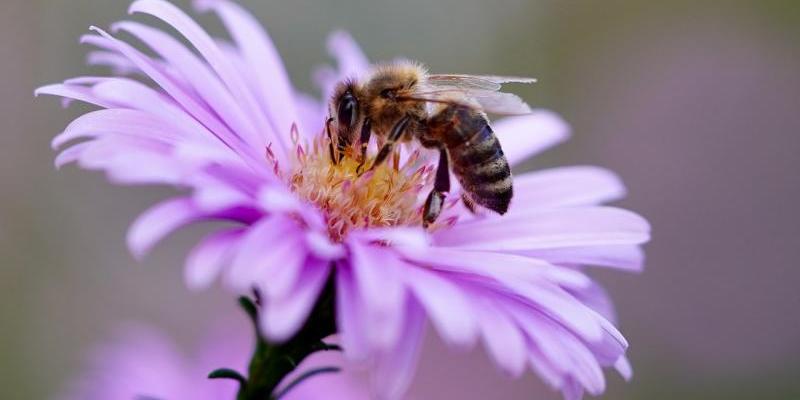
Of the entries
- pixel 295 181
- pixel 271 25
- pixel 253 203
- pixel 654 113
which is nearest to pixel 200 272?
pixel 253 203

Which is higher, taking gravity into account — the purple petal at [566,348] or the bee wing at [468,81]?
the bee wing at [468,81]

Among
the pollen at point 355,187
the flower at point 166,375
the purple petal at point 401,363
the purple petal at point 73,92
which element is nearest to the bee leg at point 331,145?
the pollen at point 355,187

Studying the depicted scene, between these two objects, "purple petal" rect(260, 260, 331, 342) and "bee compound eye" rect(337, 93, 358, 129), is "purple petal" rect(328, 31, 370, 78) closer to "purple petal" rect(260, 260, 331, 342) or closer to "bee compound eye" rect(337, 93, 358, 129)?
"bee compound eye" rect(337, 93, 358, 129)

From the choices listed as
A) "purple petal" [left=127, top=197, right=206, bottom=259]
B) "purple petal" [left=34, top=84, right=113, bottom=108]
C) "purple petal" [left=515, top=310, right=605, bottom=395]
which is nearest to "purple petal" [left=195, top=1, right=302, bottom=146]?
"purple petal" [left=34, top=84, right=113, bottom=108]

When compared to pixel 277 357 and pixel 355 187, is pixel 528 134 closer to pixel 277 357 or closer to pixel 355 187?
pixel 355 187

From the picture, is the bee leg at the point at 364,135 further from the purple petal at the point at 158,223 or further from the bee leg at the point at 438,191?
the purple petal at the point at 158,223

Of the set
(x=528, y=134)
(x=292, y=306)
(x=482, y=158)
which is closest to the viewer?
(x=292, y=306)

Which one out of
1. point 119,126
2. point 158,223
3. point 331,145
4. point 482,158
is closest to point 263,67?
point 331,145
